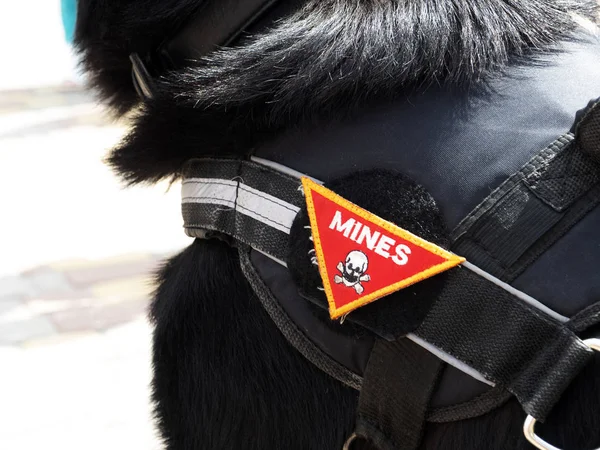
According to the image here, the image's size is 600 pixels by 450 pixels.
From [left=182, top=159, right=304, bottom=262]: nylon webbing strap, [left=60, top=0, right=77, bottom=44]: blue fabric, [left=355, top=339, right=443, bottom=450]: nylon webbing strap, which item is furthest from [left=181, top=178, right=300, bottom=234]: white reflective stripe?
[left=60, top=0, right=77, bottom=44]: blue fabric

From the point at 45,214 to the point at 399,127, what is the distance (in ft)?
7.37

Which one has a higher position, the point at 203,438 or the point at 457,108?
the point at 457,108

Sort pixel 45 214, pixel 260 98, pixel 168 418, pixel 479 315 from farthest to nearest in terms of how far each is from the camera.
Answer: pixel 45 214, pixel 168 418, pixel 260 98, pixel 479 315

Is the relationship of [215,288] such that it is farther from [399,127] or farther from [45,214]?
[45,214]

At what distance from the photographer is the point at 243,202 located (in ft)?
3.04

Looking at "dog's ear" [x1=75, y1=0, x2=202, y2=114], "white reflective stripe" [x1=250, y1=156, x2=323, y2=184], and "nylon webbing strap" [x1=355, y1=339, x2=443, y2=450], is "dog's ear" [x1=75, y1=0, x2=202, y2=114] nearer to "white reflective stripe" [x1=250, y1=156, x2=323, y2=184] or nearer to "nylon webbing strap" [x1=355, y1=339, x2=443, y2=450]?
"white reflective stripe" [x1=250, y1=156, x2=323, y2=184]

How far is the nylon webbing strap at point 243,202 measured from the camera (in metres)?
0.89

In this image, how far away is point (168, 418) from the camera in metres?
1.02

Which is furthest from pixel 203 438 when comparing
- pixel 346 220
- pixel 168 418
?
pixel 346 220

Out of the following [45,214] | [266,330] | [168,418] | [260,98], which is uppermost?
[260,98]

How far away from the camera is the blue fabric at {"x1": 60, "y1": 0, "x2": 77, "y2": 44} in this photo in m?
1.10

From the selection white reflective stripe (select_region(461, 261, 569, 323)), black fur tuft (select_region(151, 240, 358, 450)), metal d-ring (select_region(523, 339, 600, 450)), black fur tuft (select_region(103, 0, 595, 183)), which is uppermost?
black fur tuft (select_region(103, 0, 595, 183))

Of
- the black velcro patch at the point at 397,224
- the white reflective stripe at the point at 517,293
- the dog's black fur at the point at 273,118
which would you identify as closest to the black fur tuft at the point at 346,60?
the dog's black fur at the point at 273,118

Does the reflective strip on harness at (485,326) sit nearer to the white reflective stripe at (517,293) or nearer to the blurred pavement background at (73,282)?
the white reflective stripe at (517,293)
